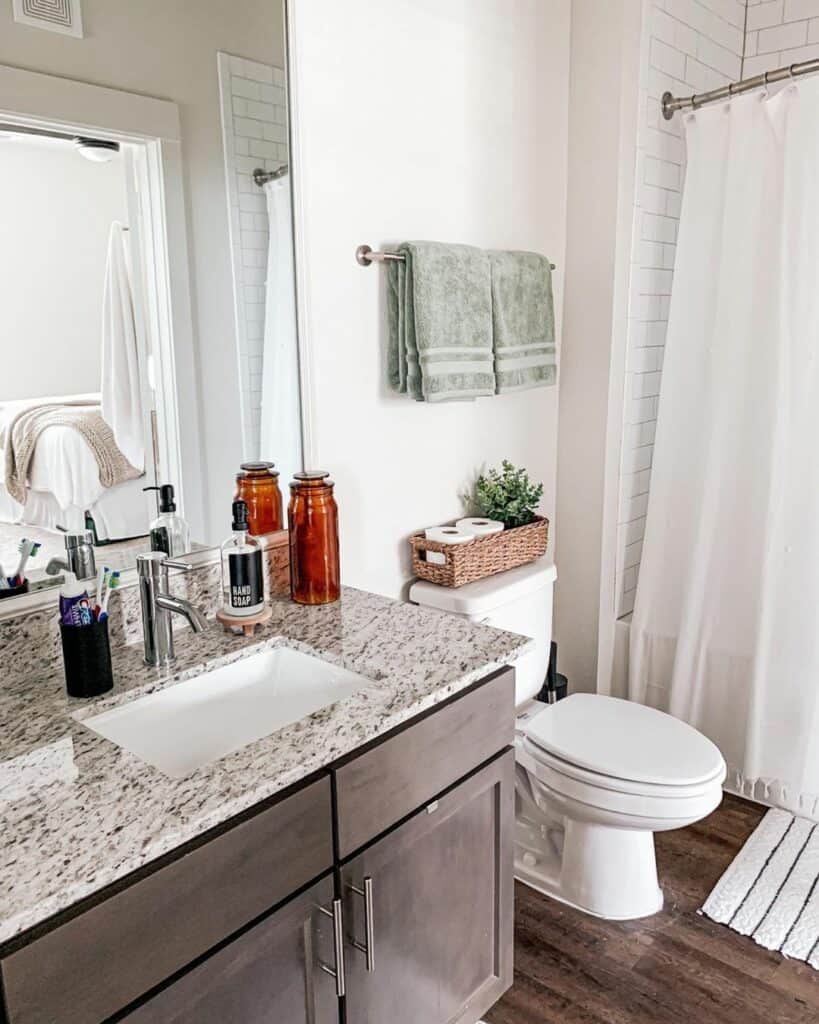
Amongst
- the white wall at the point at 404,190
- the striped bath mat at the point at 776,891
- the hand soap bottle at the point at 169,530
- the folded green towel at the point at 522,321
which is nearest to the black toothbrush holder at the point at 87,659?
the hand soap bottle at the point at 169,530

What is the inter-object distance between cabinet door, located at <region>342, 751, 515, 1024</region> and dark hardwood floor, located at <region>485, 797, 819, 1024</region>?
32 cm

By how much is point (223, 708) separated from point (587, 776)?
894 millimetres

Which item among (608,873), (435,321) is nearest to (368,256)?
(435,321)

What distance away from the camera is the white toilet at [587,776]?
6.25 feet

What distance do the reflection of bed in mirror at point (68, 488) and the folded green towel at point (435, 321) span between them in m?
0.68

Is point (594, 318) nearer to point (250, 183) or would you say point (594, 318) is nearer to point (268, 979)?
point (250, 183)

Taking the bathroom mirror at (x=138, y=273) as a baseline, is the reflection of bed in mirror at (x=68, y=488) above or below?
below

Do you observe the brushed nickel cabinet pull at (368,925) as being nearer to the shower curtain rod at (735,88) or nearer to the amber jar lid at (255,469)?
the amber jar lid at (255,469)

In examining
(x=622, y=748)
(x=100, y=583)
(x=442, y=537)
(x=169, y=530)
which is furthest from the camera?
(x=442, y=537)

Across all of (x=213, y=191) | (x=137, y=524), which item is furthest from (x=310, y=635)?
(x=213, y=191)

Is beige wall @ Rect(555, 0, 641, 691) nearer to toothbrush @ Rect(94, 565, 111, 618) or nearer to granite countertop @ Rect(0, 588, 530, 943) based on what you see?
granite countertop @ Rect(0, 588, 530, 943)

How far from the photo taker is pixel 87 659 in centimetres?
129

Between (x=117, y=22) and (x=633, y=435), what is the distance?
171 centimetres

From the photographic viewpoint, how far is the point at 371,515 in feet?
6.81
